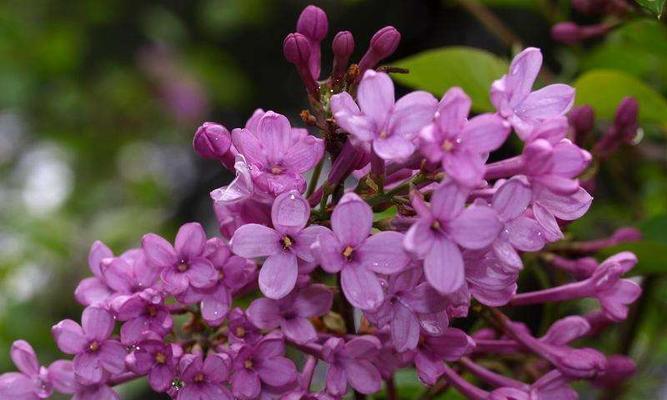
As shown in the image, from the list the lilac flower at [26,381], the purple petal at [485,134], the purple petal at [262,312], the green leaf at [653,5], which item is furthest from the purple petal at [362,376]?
the green leaf at [653,5]

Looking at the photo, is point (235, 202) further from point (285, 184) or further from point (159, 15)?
point (159, 15)

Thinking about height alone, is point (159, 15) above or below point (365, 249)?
below

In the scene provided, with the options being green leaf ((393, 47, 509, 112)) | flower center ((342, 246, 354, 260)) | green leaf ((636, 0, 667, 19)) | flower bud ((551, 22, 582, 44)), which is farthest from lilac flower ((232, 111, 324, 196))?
flower bud ((551, 22, 582, 44))

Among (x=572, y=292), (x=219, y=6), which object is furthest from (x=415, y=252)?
(x=219, y=6)

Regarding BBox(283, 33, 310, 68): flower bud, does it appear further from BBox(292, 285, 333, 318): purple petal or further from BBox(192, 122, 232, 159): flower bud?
BBox(292, 285, 333, 318): purple petal

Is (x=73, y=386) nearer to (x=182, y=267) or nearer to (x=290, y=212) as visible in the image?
(x=182, y=267)

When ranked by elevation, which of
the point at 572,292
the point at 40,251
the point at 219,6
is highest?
the point at 572,292

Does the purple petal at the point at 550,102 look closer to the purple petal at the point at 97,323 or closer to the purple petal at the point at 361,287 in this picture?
the purple petal at the point at 361,287

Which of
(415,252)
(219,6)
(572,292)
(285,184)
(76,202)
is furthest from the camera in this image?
(76,202)
